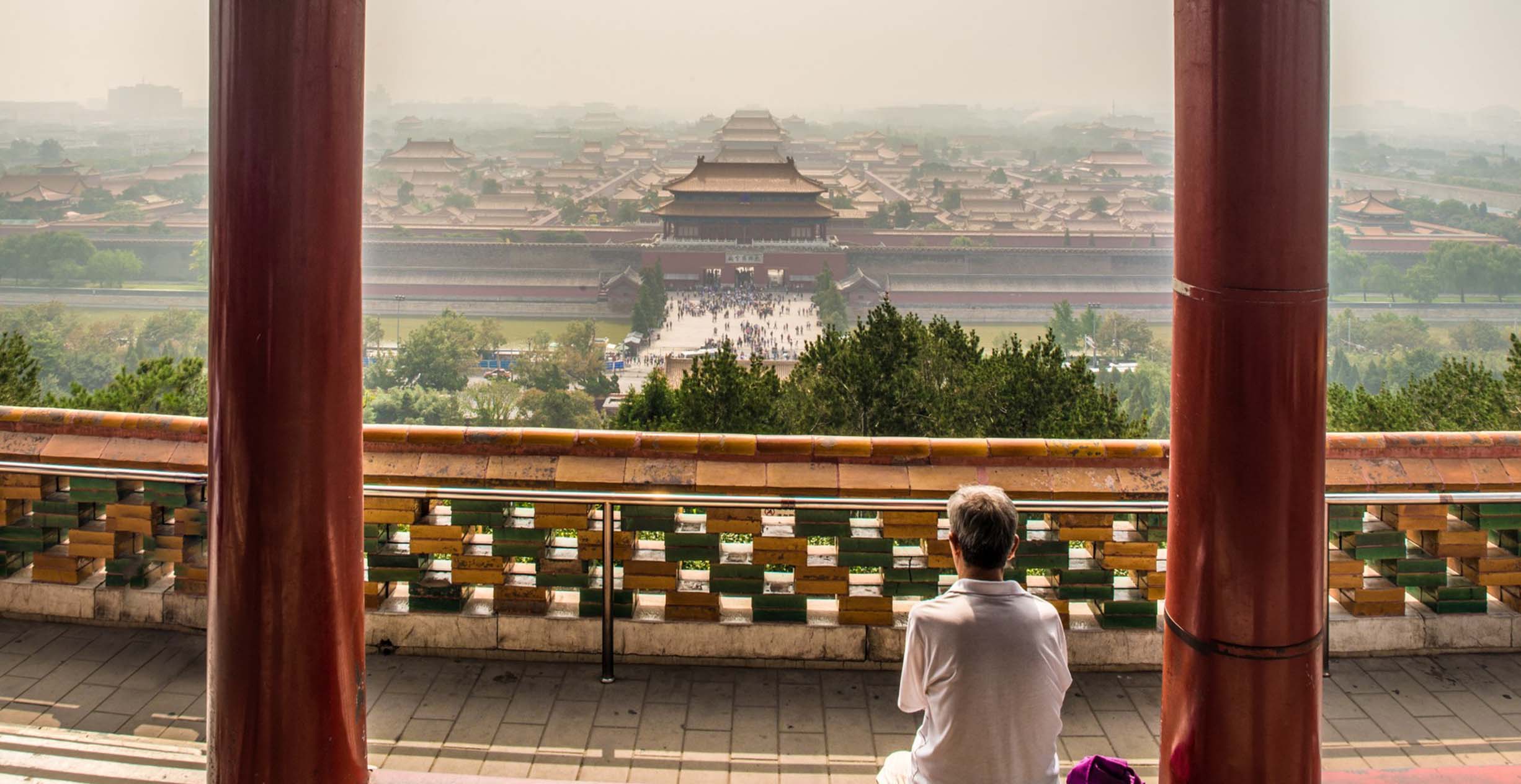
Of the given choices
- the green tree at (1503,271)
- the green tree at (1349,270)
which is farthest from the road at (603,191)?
the green tree at (1503,271)

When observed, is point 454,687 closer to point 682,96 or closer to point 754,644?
point 754,644

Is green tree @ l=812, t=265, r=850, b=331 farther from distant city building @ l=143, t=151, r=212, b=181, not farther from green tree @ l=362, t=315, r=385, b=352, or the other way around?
distant city building @ l=143, t=151, r=212, b=181

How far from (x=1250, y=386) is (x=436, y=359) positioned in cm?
3761

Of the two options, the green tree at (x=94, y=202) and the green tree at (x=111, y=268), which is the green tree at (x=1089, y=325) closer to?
the green tree at (x=111, y=268)

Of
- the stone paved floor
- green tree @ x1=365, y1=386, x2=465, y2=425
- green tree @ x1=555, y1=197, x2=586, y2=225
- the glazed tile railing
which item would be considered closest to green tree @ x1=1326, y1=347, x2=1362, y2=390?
green tree @ x1=365, y1=386, x2=465, y2=425

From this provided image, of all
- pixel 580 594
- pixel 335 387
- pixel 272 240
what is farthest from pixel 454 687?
pixel 272 240

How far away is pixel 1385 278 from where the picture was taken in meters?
46.3

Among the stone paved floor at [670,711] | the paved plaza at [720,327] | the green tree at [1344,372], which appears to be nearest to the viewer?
the stone paved floor at [670,711]

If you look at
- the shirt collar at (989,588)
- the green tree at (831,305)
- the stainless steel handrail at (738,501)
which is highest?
the green tree at (831,305)

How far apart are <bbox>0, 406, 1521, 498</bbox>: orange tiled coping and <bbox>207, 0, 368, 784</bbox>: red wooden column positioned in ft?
2.94

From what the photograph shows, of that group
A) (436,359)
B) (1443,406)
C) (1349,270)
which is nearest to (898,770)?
(1443,406)

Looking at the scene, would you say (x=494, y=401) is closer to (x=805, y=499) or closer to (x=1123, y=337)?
(x=1123, y=337)

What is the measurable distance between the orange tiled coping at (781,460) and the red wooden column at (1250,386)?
0.98 meters

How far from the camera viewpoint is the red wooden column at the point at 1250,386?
1.41m
